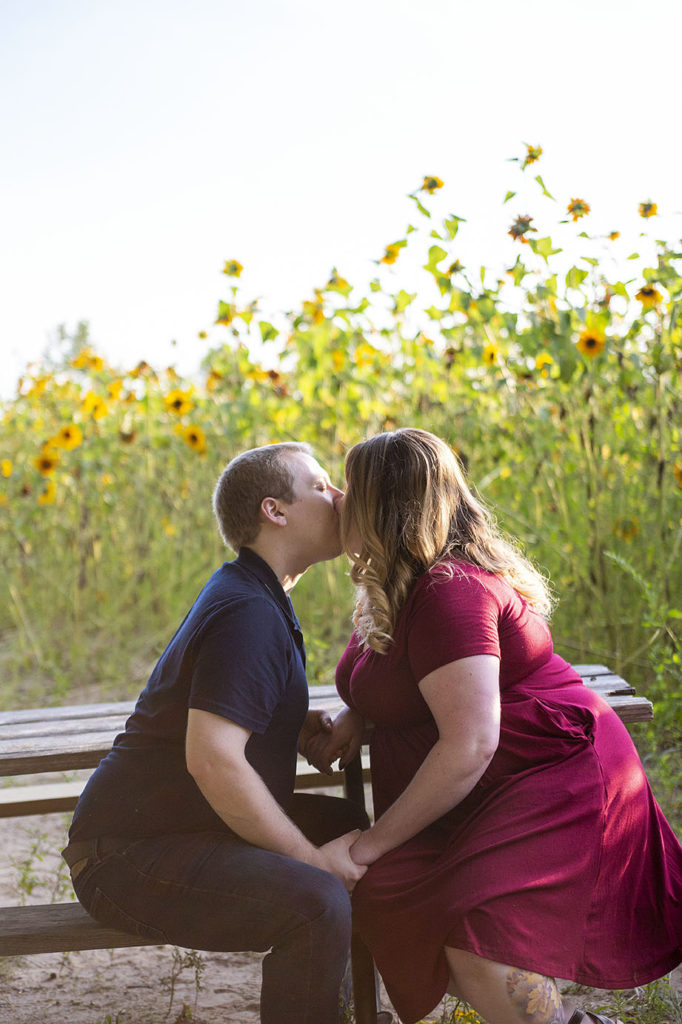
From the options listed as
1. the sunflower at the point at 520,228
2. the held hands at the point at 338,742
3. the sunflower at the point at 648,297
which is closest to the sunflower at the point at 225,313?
the sunflower at the point at 520,228

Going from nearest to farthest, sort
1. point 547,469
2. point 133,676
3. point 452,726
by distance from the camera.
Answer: point 452,726 < point 547,469 < point 133,676

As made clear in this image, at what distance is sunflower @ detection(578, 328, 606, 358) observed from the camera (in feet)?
10.2

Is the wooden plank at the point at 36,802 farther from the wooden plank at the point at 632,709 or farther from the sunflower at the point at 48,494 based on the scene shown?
the sunflower at the point at 48,494

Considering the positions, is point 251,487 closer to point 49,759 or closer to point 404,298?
point 49,759

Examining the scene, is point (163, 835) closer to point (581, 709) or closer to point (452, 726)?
point (452, 726)

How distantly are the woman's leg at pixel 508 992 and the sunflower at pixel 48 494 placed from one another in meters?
3.69

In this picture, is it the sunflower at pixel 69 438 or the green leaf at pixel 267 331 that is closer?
the green leaf at pixel 267 331

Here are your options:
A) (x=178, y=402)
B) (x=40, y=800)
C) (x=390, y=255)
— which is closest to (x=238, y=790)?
(x=40, y=800)

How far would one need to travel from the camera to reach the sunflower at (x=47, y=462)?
4652 millimetres

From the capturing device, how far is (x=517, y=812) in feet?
5.21

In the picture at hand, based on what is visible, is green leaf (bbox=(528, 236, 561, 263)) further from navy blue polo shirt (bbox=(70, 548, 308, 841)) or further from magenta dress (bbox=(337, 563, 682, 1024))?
Result: navy blue polo shirt (bbox=(70, 548, 308, 841))

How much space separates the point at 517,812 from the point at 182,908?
0.58 meters

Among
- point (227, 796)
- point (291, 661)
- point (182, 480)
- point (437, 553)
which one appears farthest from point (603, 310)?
point (182, 480)

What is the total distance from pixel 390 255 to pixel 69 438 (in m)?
2.03
